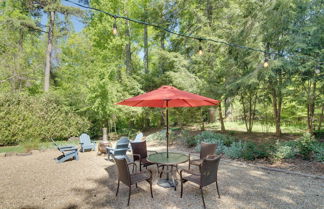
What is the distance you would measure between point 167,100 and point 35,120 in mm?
8463

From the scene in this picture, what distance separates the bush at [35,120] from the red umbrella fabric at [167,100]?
20.8 ft

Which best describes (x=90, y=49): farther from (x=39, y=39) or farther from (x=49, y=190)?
(x=49, y=190)

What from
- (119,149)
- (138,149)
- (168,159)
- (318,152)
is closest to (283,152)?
(318,152)

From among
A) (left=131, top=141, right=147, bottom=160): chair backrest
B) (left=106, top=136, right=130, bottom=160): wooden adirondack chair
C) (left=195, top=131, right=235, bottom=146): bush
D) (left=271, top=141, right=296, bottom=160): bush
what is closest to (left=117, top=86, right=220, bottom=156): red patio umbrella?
(left=131, top=141, right=147, bottom=160): chair backrest

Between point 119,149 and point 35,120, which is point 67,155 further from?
point 35,120

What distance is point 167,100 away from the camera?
411cm

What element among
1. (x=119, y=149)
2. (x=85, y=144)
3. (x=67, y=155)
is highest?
(x=119, y=149)

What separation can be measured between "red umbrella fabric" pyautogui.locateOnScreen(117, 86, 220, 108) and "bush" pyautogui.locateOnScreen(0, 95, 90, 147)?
633cm

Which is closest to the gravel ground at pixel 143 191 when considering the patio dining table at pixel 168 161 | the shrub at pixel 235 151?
the patio dining table at pixel 168 161

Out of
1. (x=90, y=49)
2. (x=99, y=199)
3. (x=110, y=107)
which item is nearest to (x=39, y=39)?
(x=90, y=49)

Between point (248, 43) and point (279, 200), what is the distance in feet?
18.9

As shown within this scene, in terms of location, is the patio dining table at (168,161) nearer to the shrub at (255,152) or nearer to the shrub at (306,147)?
the shrub at (255,152)

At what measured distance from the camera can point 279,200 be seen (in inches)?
128

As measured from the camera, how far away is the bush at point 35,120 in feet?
28.3
